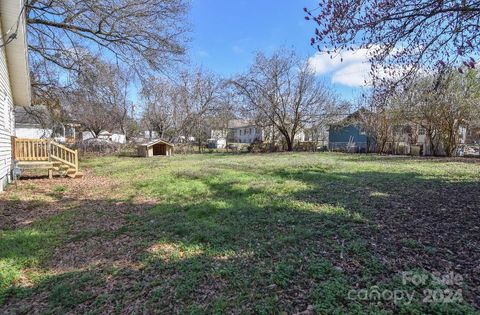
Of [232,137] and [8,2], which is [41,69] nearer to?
[8,2]

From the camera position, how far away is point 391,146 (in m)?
21.0

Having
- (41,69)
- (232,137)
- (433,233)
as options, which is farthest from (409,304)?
(232,137)

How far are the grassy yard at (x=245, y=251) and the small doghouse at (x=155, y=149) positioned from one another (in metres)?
13.7

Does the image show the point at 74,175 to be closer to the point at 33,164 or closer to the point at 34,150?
the point at 33,164

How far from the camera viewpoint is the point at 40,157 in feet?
31.8

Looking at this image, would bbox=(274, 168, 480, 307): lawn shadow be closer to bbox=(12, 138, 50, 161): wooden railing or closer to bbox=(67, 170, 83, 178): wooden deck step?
bbox=(67, 170, 83, 178): wooden deck step

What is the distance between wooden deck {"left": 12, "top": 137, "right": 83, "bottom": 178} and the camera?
934 cm

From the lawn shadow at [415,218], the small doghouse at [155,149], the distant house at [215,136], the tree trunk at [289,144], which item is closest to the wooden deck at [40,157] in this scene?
the lawn shadow at [415,218]

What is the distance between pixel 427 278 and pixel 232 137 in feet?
175

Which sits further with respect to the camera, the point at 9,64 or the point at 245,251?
the point at 9,64

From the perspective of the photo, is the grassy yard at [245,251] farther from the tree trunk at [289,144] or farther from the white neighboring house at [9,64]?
the tree trunk at [289,144]

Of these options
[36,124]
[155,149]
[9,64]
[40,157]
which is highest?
[9,64]

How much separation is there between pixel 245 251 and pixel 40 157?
9.36 m

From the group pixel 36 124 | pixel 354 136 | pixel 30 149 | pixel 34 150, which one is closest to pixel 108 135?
pixel 36 124
